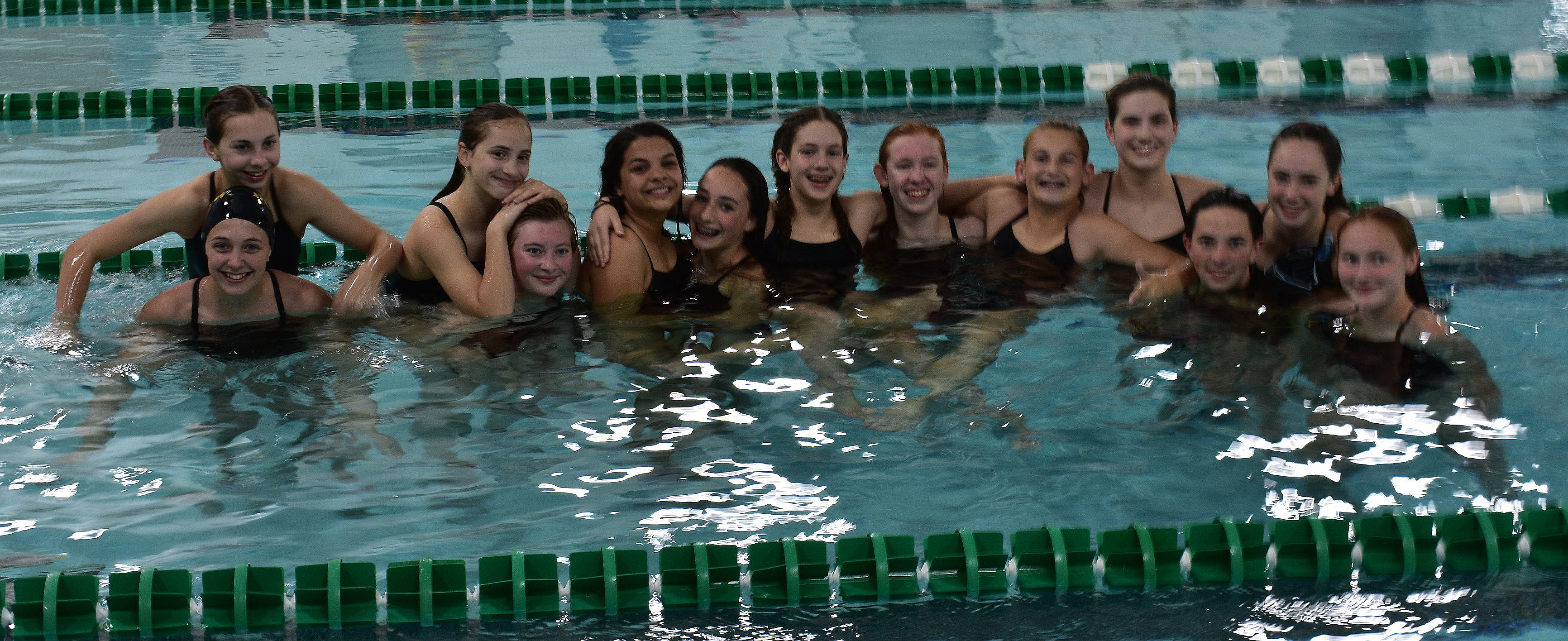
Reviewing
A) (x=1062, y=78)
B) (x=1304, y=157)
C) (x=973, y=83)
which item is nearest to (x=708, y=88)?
(x=973, y=83)

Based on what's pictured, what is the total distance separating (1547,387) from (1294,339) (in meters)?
0.64

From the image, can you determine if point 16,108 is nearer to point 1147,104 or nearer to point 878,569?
point 1147,104

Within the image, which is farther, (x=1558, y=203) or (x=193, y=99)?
(x=193, y=99)

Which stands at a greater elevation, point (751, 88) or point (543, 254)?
point (751, 88)

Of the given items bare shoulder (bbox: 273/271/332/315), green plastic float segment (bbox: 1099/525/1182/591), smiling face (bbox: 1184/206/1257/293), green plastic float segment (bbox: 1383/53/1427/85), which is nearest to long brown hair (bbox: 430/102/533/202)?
bare shoulder (bbox: 273/271/332/315)

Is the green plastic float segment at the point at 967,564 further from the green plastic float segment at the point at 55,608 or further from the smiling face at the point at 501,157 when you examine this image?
the smiling face at the point at 501,157

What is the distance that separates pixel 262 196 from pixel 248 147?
209mm

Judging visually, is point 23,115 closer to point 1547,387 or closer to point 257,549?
point 257,549

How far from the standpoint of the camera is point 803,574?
284 cm

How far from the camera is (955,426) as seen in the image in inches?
137

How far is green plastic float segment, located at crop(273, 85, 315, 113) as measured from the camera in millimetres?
6773

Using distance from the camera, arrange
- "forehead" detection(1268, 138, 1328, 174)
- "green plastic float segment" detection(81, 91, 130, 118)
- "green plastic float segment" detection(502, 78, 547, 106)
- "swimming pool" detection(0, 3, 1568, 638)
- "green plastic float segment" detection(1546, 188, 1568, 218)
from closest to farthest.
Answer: "swimming pool" detection(0, 3, 1568, 638), "forehead" detection(1268, 138, 1328, 174), "green plastic float segment" detection(1546, 188, 1568, 218), "green plastic float segment" detection(81, 91, 130, 118), "green plastic float segment" detection(502, 78, 547, 106)

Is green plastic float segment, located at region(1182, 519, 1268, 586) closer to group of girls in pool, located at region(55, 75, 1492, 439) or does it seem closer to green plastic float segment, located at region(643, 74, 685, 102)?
group of girls in pool, located at region(55, 75, 1492, 439)

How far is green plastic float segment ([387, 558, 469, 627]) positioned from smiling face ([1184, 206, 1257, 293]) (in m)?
2.20
